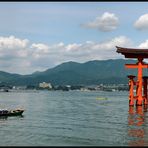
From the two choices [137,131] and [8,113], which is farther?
[8,113]

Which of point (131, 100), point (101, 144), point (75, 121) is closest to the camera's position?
point (101, 144)

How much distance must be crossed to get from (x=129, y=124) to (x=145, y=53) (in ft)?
59.2

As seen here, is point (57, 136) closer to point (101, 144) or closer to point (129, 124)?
point (101, 144)

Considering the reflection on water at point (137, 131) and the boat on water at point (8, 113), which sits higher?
Result: the boat on water at point (8, 113)

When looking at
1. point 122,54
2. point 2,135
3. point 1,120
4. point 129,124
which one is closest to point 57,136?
point 2,135

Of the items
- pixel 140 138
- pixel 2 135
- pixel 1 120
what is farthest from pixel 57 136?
pixel 1 120

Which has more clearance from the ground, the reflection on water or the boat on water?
the boat on water

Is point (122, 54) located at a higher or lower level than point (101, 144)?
higher

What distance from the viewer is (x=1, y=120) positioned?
42344 millimetres

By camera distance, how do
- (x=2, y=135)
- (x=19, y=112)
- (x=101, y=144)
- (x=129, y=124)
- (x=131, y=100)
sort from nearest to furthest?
(x=101, y=144) → (x=2, y=135) → (x=129, y=124) → (x=19, y=112) → (x=131, y=100)

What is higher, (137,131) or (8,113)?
(8,113)

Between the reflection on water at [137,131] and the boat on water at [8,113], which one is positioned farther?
the boat on water at [8,113]

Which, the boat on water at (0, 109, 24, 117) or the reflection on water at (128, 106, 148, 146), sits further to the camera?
the boat on water at (0, 109, 24, 117)

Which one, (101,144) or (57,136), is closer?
(101,144)
